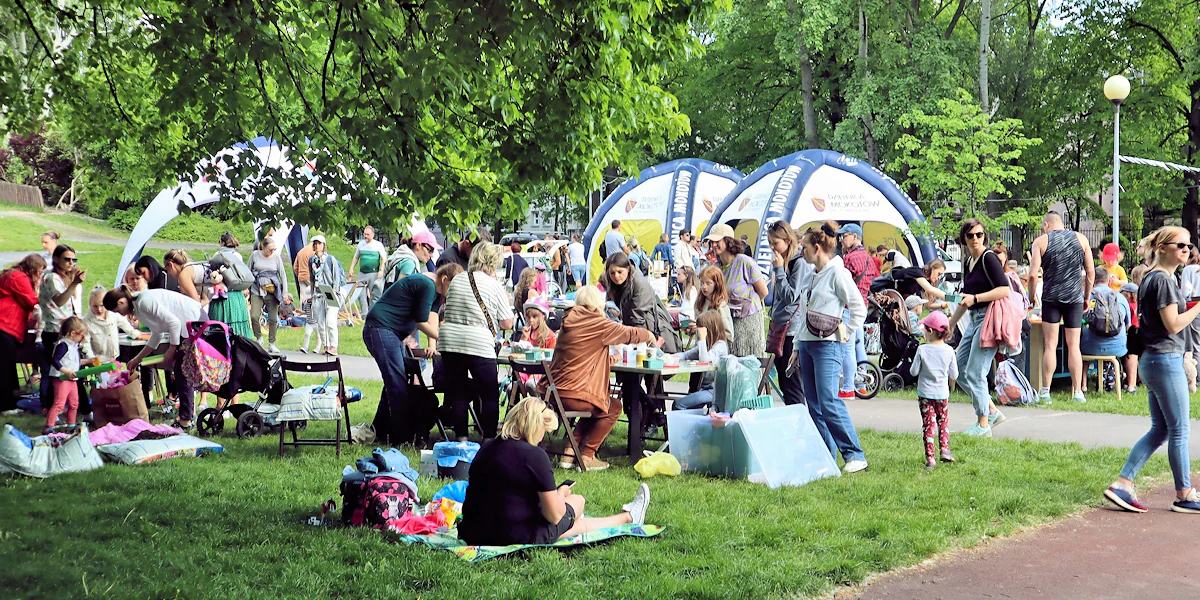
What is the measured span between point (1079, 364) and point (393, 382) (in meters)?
7.14

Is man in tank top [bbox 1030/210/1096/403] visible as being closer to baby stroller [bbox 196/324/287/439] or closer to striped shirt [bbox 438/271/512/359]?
striped shirt [bbox 438/271/512/359]

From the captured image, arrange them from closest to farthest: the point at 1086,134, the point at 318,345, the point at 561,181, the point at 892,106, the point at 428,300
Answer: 1. the point at 561,181
2. the point at 428,300
3. the point at 318,345
4. the point at 892,106
5. the point at 1086,134

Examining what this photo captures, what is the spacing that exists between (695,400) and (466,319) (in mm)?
1959

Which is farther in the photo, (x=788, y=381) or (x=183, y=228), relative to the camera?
(x=183, y=228)

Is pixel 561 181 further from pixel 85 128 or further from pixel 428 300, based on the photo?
pixel 85 128

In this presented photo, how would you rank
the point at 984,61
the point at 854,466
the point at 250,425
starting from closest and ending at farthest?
the point at 854,466
the point at 250,425
the point at 984,61

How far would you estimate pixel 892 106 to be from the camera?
29.6m

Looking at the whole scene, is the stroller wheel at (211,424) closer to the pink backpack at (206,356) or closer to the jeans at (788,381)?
the pink backpack at (206,356)

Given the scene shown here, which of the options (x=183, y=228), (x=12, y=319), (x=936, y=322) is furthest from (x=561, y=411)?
(x=183, y=228)

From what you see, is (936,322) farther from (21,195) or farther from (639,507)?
(21,195)

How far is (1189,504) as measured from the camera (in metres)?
7.09

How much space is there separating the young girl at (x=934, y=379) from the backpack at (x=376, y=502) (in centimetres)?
383

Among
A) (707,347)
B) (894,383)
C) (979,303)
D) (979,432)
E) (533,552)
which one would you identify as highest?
(979,303)

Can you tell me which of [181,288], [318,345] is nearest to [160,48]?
[181,288]
